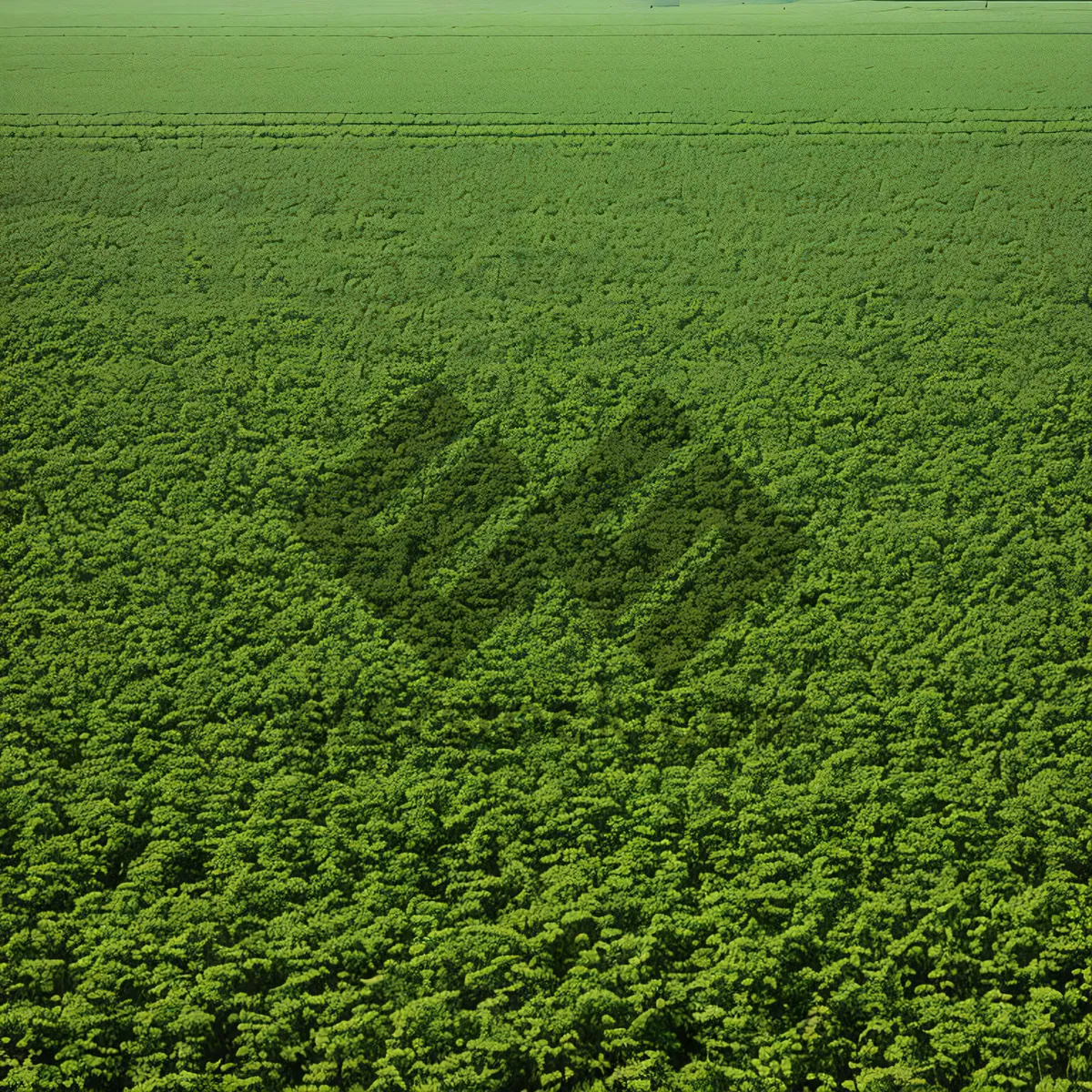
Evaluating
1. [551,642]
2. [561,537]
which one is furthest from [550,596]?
[561,537]

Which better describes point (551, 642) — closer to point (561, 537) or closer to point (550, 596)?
point (550, 596)

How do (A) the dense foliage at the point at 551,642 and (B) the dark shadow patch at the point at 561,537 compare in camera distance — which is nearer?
(A) the dense foliage at the point at 551,642

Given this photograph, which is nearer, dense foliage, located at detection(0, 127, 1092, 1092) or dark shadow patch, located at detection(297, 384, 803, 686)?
dense foliage, located at detection(0, 127, 1092, 1092)

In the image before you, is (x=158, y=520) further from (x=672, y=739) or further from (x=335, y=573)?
(x=672, y=739)

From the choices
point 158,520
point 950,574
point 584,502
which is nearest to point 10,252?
point 158,520

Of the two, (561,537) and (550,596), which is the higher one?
(561,537)

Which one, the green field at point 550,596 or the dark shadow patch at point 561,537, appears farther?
the dark shadow patch at point 561,537
